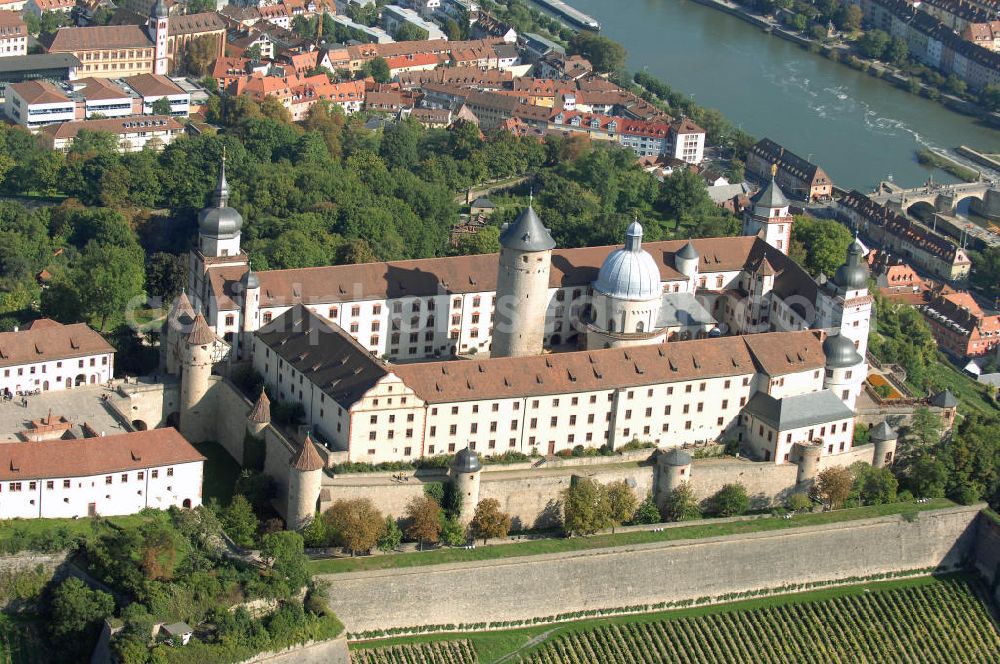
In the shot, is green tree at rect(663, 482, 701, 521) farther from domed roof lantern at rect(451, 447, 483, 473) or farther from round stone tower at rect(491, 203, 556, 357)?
round stone tower at rect(491, 203, 556, 357)

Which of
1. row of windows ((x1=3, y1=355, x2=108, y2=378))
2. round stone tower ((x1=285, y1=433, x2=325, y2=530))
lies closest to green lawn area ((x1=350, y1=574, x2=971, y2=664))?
round stone tower ((x1=285, y1=433, x2=325, y2=530))

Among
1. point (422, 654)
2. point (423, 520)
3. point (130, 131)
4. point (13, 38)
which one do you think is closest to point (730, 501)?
point (423, 520)

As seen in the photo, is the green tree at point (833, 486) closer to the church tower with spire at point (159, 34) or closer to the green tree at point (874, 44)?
the church tower with spire at point (159, 34)

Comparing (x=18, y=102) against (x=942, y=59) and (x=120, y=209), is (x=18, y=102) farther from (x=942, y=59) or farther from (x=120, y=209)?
(x=942, y=59)

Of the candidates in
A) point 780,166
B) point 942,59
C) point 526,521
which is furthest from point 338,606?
point 942,59

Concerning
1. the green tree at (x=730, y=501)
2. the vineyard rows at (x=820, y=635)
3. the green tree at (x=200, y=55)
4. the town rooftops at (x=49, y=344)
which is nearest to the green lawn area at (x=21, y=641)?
the town rooftops at (x=49, y=344)

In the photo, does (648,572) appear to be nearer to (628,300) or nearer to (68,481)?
(628,300)
